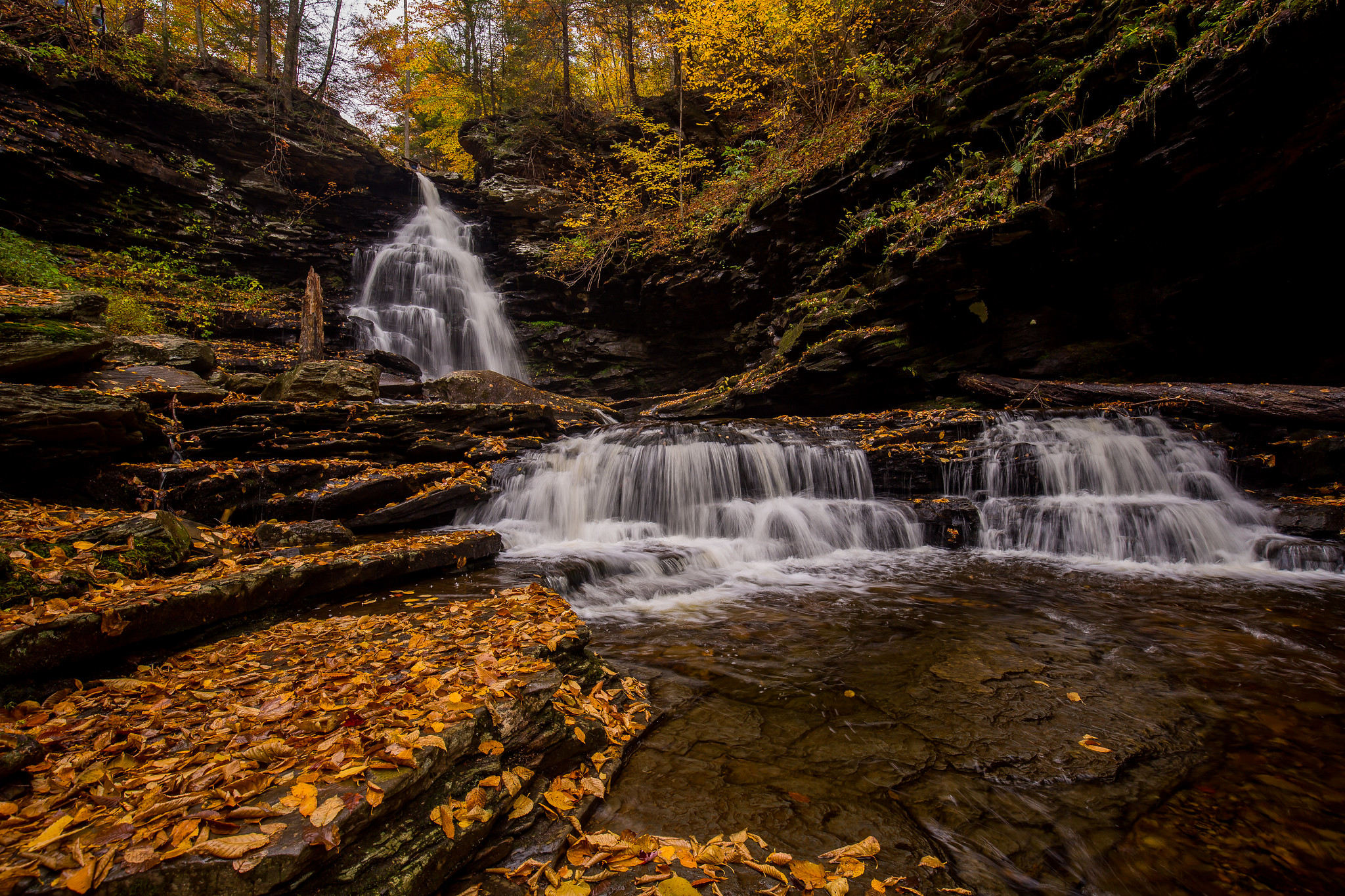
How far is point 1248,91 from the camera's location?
713cm

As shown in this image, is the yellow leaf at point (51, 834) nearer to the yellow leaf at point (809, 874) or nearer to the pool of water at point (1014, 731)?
the pool of water at point (1014, 731)

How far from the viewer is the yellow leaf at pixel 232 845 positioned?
1438 mm

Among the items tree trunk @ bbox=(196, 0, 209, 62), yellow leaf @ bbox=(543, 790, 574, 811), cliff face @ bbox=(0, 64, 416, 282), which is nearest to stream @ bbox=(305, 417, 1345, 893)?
yellow leaf @ bbox=(543, 790, 574, 811)

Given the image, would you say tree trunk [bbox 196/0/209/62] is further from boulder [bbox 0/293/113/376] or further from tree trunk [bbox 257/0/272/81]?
boulder [bbox 0/293/113/376]

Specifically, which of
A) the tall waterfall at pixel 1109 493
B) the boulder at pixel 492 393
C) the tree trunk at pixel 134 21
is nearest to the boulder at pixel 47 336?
the boulder at pixel 492 393

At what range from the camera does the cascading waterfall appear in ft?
22.3

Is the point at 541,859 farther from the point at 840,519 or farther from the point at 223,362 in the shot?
the point at 223,362

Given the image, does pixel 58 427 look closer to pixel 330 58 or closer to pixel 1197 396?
pixel 1197 396

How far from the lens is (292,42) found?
1719cm

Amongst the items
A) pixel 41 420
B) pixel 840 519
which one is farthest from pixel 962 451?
pixel 41 420

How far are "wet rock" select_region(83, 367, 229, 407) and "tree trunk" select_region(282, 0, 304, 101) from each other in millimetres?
14864

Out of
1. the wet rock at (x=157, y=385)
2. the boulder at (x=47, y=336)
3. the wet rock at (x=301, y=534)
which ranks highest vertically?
the boulder at (x=47, y=336)

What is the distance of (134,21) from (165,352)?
57.7ft

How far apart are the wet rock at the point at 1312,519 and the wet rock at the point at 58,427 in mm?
14834
